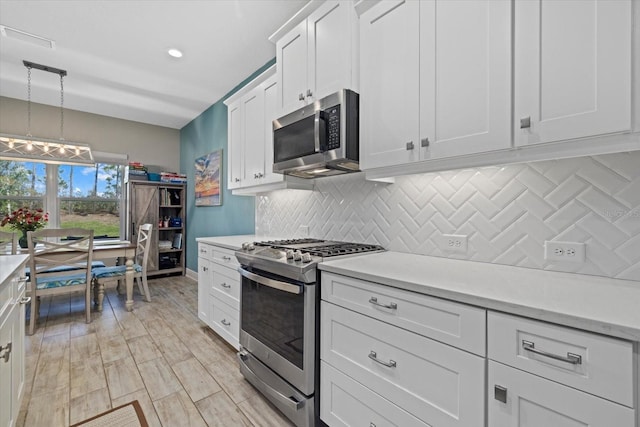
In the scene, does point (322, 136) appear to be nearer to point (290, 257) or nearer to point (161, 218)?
point (290, 257)

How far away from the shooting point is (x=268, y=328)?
182 cm

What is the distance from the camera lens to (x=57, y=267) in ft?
10.2

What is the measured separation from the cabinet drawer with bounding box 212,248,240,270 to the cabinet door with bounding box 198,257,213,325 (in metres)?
0.20

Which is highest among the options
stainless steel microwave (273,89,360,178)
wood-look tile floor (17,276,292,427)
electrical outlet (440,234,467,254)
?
stainless steel microwave (273,89,360,178)

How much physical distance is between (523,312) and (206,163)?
14.8 feet

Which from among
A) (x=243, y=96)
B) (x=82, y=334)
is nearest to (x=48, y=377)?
(x=82, y=334)

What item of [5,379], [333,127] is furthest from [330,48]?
[5,379]

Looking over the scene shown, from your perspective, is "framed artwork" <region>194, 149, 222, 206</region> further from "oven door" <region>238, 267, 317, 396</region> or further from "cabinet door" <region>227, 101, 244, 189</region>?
"oven door" <region>238, 267, 317, 396</region>

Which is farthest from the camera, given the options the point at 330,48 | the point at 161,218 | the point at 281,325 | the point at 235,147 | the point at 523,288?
the point at 161,218

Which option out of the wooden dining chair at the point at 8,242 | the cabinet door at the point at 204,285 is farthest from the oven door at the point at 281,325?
the wooden dining chair at the point at 8,242

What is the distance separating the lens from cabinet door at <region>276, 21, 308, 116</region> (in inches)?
80.7

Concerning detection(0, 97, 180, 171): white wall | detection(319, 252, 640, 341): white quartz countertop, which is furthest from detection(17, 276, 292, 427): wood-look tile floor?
detection(0, 97, 180, 171): white wall

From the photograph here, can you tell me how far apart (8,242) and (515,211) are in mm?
4640

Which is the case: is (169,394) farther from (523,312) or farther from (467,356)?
(523,312)
